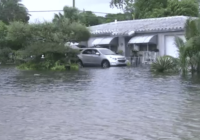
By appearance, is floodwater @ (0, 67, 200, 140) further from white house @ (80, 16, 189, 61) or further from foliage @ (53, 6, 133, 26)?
foliage @ (53, 6, 133, 26)

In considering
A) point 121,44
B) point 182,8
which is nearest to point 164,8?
point 182,8

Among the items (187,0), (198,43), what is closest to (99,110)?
(198,43)

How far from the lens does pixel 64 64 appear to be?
27531mm

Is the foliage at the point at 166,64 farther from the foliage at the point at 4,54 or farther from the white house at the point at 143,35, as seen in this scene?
the foliage at the point at 4,54

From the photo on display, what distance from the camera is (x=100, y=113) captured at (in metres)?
9.88

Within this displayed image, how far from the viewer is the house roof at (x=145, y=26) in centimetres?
3270

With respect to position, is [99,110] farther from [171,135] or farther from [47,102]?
[171,135]

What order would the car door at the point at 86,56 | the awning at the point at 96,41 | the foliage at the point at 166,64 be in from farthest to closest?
the awning at the point at 96,41 < the car door at the point at 86,56 < the foliage at the point at 166,64

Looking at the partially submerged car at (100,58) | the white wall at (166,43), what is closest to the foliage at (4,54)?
the partially submerged car at (100,58)

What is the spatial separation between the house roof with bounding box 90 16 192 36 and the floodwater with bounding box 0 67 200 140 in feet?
59.1

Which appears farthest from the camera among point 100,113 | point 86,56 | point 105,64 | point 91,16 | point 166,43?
point 91,16

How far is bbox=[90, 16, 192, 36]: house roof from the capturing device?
32697 mm

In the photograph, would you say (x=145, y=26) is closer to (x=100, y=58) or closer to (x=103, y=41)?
(x=103, y=41)

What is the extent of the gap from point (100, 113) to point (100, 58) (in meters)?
21.0
